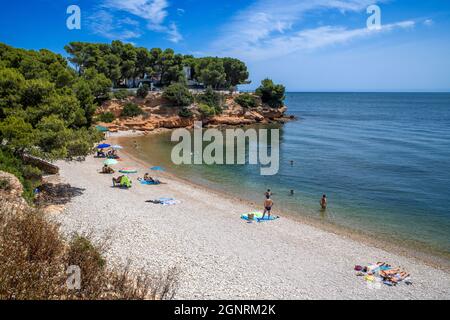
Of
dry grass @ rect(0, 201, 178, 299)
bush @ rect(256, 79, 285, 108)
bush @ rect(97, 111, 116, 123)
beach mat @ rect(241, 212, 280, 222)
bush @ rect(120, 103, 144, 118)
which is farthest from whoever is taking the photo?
bush @ rect(256, 79, 285, 108)

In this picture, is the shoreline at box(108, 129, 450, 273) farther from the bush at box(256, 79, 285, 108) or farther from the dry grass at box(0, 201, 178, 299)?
the bush at box(256, 79, 285, 108)

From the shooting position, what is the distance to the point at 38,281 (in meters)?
6.18

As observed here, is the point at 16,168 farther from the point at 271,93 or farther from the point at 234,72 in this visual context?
the point at 234,72

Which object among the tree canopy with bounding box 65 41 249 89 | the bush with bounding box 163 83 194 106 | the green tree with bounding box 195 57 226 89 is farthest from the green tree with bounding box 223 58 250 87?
the bush with bounding box 163 83 194 106

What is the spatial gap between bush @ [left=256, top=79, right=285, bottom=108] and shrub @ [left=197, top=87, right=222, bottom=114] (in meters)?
12.5

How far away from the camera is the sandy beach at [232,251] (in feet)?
37.2

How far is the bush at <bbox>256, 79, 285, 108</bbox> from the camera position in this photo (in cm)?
7462

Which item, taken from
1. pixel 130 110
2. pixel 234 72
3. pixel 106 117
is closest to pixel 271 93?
pixel 234 72

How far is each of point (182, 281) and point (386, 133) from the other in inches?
2259

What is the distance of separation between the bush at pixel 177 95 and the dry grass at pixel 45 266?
50.7 metres

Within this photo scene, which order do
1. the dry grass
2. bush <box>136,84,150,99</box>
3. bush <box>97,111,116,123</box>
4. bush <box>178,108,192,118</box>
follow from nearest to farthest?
the dry grass
bush <box>97,111,116,123</box>
bush <box>136,84,150,99</box>
bush <box>178,108,192,118</box>

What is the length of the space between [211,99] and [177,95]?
357 inches
